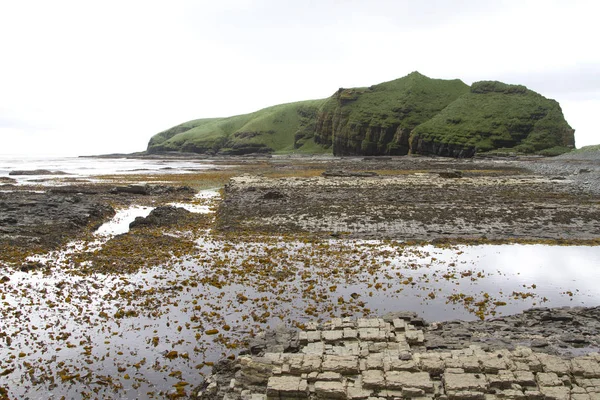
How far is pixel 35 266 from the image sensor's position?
1906cm

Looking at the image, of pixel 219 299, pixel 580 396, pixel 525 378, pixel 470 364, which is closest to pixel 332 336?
pixel 470 364

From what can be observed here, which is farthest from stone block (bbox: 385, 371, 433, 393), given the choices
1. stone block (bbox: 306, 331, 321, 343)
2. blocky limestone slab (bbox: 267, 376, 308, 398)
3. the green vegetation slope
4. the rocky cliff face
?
the rocky cliff face

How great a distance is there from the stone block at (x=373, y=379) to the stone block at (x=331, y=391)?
1.56 feet

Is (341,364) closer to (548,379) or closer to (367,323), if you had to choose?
(367,323)

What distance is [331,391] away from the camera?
26.8ft

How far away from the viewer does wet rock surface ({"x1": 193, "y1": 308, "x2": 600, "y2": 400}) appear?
8.17 m

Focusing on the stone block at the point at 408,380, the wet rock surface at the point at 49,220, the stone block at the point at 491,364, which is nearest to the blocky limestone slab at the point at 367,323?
the stone block at the point at 408,380

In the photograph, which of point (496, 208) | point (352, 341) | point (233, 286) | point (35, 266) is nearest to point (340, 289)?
point (233, 286)

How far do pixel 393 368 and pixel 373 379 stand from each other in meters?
0.64

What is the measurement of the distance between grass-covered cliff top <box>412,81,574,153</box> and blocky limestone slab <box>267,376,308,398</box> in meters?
133

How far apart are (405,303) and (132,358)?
28.5ft

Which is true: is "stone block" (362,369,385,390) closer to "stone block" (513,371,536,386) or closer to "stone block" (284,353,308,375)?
"stone block" (284,353,308,375)

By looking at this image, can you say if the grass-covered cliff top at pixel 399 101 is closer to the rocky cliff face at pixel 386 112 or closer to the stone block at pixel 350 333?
the rocky cliff face at pixel 386 112

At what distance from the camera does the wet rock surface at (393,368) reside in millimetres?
8172
